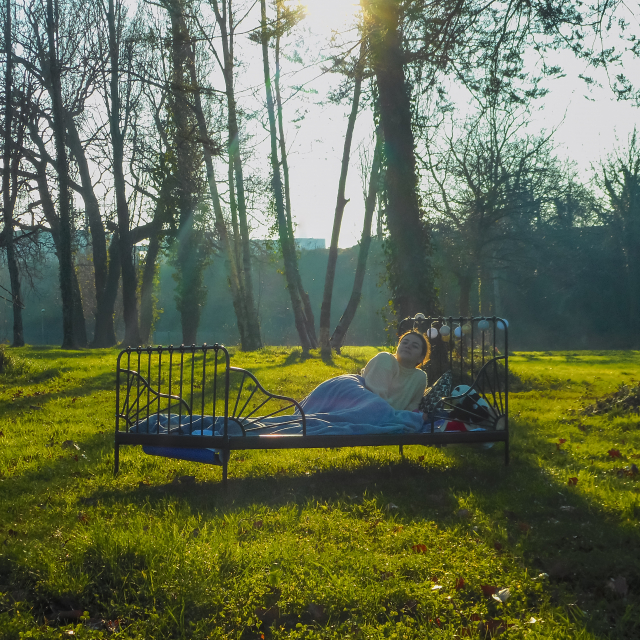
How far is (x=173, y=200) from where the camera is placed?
22.6 meters

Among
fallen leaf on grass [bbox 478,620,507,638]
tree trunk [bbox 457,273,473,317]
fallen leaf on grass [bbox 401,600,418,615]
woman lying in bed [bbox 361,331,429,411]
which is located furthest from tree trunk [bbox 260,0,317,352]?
fallen leaf on grass [bbox 478,620,507,638]

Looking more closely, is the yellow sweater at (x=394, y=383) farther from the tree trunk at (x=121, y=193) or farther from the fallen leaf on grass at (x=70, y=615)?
the tree trunk at (x=121, y=193)

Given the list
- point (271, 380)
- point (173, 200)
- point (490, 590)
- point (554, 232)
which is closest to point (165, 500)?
point (490, 590)

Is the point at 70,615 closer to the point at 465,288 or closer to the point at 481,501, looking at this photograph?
the point at 481,501

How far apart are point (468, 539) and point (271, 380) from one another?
25.3ft

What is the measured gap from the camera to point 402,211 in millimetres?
9984

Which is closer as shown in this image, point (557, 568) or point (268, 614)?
point (268, 614)

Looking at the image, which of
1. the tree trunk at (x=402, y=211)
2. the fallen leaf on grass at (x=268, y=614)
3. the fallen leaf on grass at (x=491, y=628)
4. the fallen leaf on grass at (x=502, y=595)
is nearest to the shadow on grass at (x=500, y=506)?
the fallen leaf on grass at (x=502, y=595)

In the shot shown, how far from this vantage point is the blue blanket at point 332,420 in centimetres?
491

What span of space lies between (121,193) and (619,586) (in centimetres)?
2017

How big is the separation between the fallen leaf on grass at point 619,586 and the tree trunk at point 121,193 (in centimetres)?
1795

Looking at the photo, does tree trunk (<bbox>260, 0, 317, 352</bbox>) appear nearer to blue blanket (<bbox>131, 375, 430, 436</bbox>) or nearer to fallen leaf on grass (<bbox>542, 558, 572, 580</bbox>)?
blue blanket (<bbox>131, 375, 430, 436</bbox>)

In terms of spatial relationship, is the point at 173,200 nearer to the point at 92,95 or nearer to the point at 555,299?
the point at 92,95

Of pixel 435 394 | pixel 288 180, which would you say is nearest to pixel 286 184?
pixel 288 180
